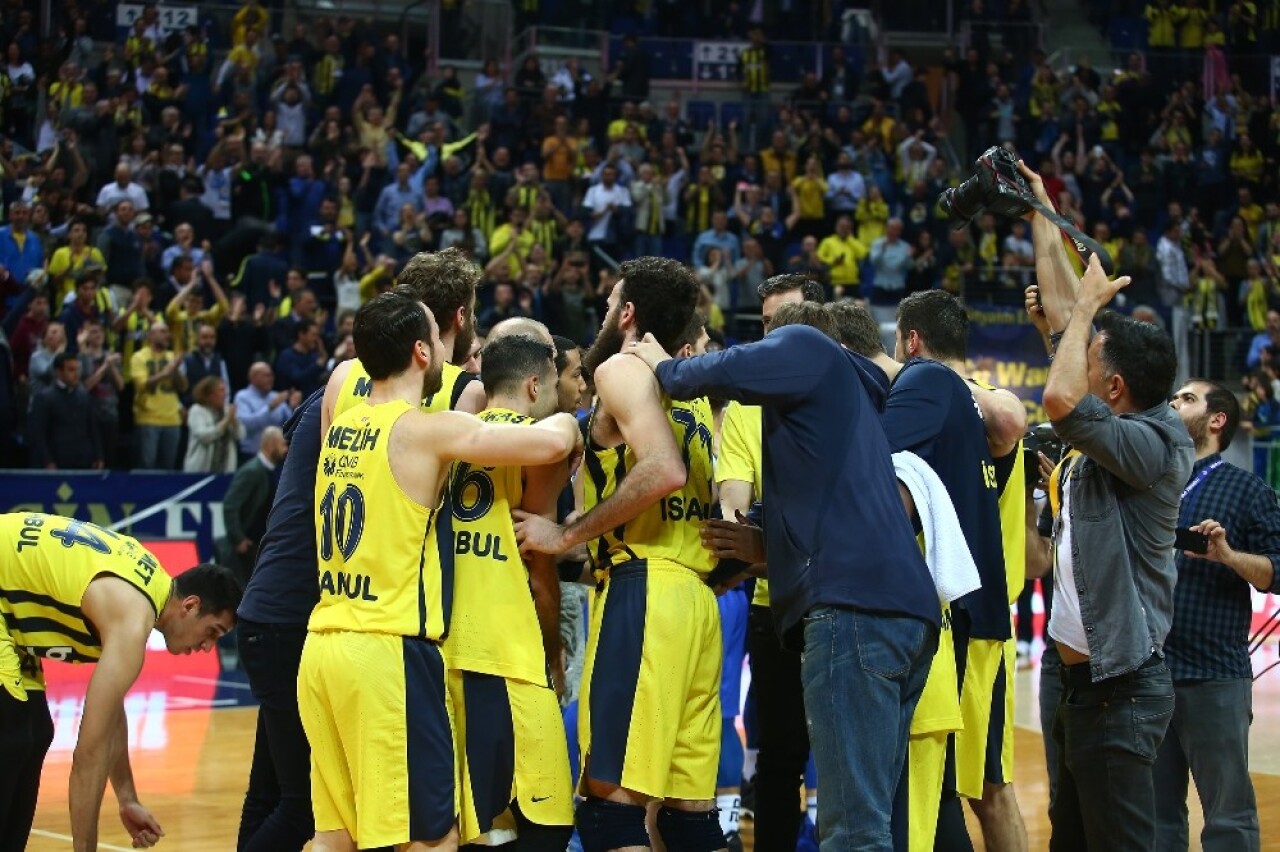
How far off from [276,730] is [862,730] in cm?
211

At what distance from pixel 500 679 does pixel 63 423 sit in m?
10.9

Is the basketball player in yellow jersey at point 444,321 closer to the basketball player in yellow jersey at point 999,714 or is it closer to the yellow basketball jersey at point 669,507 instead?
the yellow basketball jersey at point 669,507

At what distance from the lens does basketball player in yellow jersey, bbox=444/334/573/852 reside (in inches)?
196

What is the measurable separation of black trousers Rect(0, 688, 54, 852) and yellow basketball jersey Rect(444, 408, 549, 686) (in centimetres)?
138

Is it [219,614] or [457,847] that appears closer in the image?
[457,847]

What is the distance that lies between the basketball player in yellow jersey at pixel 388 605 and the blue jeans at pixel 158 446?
36.1 ft

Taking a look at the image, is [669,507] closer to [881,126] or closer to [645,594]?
[645,594]

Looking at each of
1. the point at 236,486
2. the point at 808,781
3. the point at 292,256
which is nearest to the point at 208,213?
the point at 292,256

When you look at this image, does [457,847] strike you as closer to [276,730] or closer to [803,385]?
[276,730]

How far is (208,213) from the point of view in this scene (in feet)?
60.8

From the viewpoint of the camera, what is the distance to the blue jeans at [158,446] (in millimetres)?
15445

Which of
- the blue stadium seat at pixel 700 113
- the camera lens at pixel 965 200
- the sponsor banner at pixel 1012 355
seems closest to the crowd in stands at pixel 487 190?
the blue stadium seat at pixel 700 113

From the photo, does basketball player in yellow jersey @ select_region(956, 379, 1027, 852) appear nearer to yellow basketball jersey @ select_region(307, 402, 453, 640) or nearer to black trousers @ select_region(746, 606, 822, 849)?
black trousers @ select_region(746, 606, 822, 849)

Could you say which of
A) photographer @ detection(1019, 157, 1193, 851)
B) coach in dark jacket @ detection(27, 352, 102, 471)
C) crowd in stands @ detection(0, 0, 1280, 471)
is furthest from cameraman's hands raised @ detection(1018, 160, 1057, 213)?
coach in dark jacket @ detection(27, 352, 102, 471)
